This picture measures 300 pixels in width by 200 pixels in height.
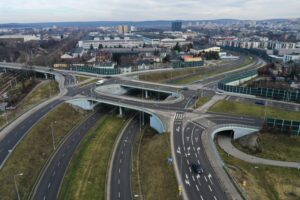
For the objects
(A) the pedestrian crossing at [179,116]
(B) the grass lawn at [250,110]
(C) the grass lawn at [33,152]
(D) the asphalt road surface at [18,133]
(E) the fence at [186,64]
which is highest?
(E) the fence at [186,64]

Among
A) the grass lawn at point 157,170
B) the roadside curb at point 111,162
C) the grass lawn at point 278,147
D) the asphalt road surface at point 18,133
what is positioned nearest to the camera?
the grass lawn at point 157,170

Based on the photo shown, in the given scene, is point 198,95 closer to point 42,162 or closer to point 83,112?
point 83,112

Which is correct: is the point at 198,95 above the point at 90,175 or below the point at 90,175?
above

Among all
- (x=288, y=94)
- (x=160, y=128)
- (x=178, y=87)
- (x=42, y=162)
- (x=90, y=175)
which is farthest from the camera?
(x=178, y=87)

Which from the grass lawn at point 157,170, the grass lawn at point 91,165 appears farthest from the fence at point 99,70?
the grass lawn at point 157,170

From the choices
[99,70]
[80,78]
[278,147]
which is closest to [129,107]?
[278,147]

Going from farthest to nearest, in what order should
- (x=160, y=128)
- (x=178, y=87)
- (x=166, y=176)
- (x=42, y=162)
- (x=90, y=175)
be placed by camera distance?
(x=178, y=87) < (x=160, y=128) < (x=42, y=162) < (x=90, y=175) < (x=166, y=176)

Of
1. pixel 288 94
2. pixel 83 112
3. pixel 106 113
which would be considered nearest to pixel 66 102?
pixel 83 112

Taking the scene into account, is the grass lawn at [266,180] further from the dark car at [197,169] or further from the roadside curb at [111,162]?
the roadside curb at [111,162]
